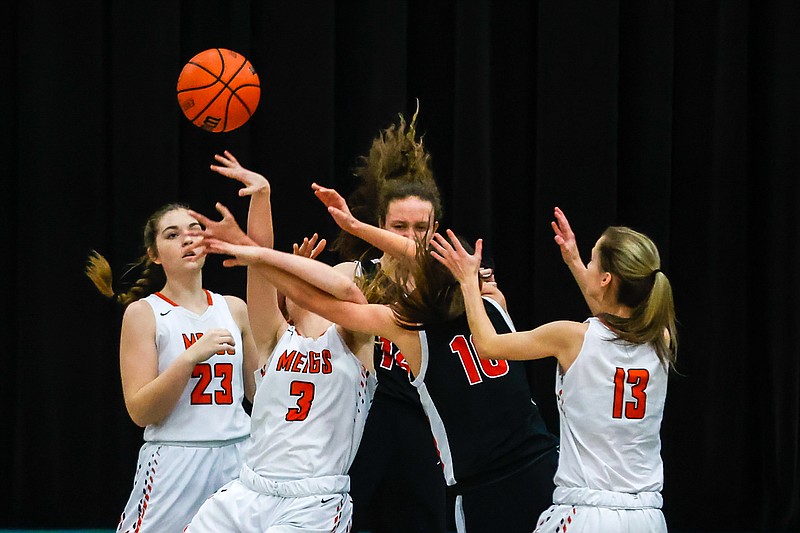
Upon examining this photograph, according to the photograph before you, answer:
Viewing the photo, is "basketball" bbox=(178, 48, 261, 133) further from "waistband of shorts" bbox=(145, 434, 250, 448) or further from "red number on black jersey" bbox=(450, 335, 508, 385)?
"red number on black jersey" bbox=(450, 335, 508, 385)

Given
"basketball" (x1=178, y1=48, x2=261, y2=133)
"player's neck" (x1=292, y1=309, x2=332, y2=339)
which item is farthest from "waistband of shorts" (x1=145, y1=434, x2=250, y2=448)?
"basketball" (x1=178, y1=48, x2=261, y2=133)

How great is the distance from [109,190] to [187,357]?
2870 millimetres

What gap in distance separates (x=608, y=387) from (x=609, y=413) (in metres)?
0.08

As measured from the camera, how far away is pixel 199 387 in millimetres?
4332

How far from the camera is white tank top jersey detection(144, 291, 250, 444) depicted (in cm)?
431

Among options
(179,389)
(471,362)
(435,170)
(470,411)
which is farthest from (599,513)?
(435,170)

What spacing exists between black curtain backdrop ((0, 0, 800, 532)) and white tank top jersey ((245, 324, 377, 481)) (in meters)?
2.90

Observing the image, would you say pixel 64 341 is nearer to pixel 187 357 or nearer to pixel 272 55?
pixel 272 55

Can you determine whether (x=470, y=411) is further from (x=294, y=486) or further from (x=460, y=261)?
(x=294, y=486)

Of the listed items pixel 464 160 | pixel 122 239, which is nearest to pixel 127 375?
pixel 122 239

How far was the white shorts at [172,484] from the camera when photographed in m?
4.23

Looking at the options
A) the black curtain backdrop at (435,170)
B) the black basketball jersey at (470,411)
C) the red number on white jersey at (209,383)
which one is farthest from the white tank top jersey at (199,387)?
the black curtain backdrop at (435,170)

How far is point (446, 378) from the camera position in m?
3.49

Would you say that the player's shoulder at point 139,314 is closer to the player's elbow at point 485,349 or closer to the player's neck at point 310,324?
the player's neck at point 310,324
